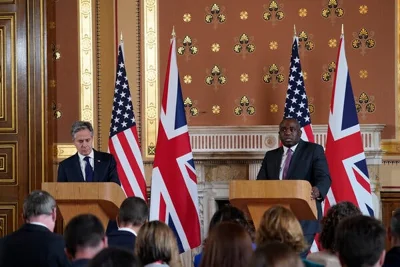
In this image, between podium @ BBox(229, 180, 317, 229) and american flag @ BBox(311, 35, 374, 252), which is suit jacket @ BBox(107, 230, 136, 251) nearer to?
podium @ BBox(229, 180, 317, 229)

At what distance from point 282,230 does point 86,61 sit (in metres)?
4.85

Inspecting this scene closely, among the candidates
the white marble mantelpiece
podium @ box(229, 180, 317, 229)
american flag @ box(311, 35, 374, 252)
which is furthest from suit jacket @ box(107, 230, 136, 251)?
the white marble mantelpiece

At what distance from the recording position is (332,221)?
3.99 metres

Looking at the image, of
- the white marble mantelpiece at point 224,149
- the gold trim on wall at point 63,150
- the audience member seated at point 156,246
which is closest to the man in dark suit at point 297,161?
the white marble mantelpiece at point 224,149

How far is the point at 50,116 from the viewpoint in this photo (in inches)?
324

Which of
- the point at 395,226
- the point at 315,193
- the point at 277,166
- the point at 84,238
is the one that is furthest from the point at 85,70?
the point at 395,226

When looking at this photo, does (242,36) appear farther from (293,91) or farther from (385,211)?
(385,211)

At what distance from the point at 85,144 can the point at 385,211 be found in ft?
10.8

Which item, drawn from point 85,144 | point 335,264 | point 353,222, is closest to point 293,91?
point 85,144

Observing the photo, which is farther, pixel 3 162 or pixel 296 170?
pixel 3 162

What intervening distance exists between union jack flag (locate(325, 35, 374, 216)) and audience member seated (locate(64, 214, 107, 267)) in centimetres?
393

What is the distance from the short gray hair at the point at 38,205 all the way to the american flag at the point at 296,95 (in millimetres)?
3691

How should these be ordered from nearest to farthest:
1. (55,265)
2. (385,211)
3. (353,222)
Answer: (353,222)
(55,265)
(385,211)

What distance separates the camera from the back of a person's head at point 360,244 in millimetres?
2930
